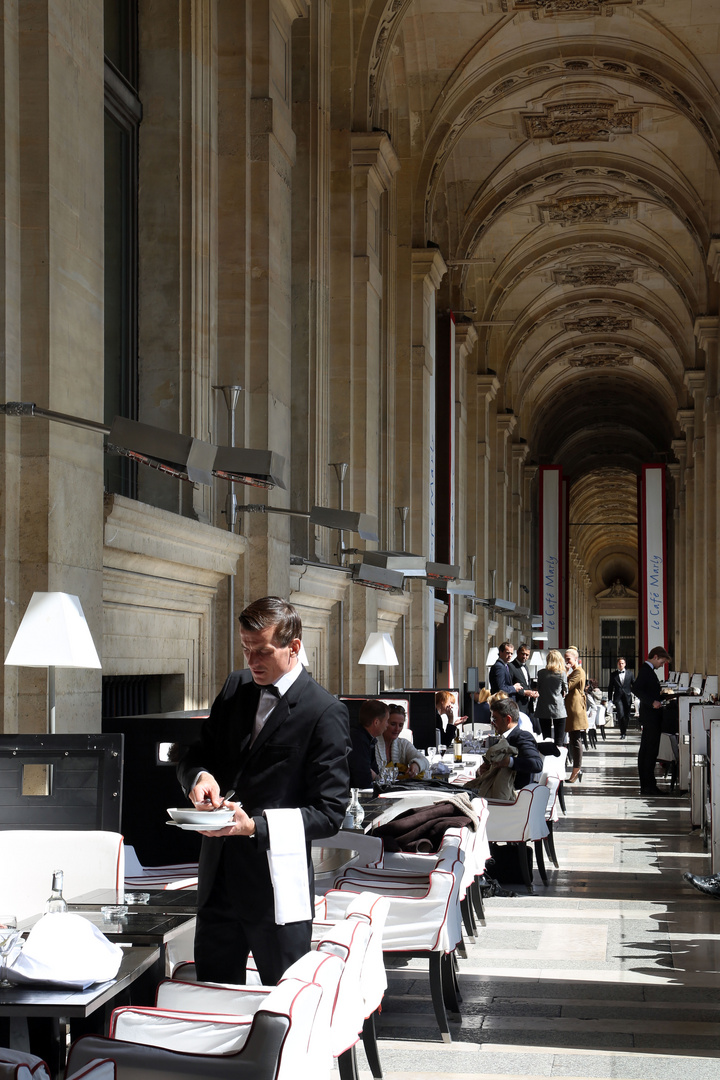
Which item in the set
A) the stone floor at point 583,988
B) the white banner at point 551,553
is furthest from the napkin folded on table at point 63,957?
the white banner at point 551,553

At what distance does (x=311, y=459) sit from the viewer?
13.0 metres

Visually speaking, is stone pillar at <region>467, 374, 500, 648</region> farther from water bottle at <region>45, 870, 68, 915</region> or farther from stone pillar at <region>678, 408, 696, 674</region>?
water bottle at <region>45, 870, 68, 915</region>

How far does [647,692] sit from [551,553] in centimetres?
2251

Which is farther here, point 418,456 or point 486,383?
point 486,383

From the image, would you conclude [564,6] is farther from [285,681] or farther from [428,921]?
[285,681]

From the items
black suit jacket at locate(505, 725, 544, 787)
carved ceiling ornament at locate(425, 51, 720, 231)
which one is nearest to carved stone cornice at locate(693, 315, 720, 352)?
carved ceiling ornament at locate(425, 51, 720, 231)

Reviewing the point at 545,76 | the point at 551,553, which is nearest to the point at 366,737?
the point at 545,76

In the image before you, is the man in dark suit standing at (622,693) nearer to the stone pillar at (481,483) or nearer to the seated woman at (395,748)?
the stone pillar at (481,483)

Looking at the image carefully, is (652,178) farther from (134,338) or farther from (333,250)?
(134,338)

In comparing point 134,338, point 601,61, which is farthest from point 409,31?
point 134,338

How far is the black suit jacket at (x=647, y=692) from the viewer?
566 inches

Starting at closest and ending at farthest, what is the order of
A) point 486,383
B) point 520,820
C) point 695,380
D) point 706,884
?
point 706,884 < point 520,820 < point 486,383 < point 695,380

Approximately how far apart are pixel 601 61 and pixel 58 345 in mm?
15633

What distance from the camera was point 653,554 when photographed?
34.6m
